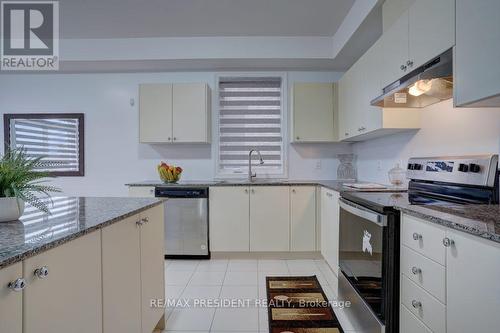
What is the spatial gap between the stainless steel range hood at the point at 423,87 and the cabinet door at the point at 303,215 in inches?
51.9

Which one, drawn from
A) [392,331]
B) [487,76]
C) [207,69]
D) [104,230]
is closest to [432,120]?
[487,76]

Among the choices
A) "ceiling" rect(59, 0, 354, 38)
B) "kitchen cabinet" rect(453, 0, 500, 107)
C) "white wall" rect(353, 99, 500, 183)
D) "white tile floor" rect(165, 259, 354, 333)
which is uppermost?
"ceiling" rect(59, 0, 354, 38)

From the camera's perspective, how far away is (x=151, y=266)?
1.74 meters

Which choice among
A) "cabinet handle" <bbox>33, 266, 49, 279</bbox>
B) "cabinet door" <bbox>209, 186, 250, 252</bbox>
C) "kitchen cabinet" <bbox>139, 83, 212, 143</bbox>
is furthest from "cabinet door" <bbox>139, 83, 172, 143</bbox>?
"cabinet handle" <bbox>33, 266, 49, 279</bbox>

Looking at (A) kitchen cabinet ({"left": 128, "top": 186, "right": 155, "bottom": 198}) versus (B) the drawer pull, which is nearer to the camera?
(B) the drawer pull

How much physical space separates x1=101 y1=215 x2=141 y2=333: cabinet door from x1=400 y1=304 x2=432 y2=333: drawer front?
53.0 inches

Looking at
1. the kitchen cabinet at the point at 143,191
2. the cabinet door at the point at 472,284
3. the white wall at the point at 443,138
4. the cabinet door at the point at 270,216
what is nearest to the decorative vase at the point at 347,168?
the white wall at the point at 443,138

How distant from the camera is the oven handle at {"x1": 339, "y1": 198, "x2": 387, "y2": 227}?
1.56 m

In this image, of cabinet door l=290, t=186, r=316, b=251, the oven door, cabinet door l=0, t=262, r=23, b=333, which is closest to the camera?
cabinet door l=0, t=262, r=23, b=333

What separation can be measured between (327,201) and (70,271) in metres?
2.37

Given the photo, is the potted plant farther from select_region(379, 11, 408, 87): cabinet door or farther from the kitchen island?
select_region(379, 11, 408, 87): cabinet door

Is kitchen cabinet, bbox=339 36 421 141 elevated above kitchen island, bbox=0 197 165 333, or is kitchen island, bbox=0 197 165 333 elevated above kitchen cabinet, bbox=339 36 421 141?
kitchen cabinet, bbox=339 36 421 141

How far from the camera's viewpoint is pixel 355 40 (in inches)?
116

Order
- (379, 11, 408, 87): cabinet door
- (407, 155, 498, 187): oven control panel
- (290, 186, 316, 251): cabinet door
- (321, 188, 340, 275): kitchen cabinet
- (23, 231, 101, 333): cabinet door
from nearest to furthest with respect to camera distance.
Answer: (23, 231, 101, 333): cabinet door, (407, 155, 498, 187): oven control panel, (379, 11, 408, 87): cabinet door, (321, 188, 340, 275): kitchen cabinet, (290, 186, 316, 251): cabinet door
